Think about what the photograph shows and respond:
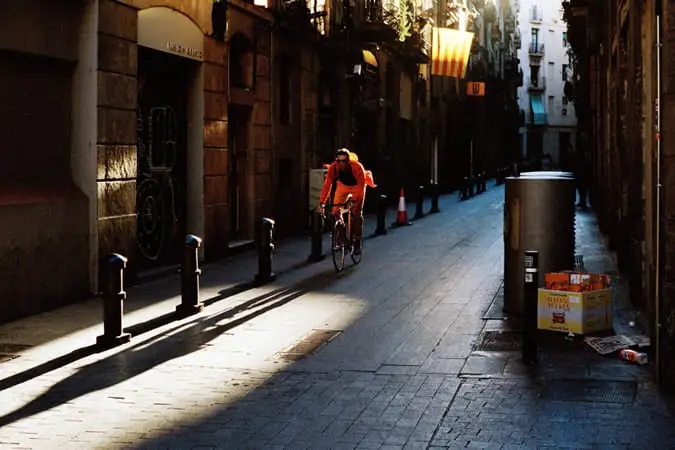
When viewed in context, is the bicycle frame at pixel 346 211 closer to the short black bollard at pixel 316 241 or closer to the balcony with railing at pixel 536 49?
the short black bollard at pixel 316 241

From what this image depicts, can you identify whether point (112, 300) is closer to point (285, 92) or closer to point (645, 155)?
point (645, 155)

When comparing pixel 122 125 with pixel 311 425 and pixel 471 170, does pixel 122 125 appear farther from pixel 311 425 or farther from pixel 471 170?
pixel 471 170

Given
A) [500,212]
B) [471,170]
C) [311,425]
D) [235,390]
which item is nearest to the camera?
[311,425]

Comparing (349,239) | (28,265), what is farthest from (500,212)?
(28,265)

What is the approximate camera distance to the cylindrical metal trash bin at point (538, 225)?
11.3m

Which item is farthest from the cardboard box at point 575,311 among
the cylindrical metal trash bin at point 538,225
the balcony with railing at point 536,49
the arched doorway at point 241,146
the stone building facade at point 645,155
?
the balcony with railing at point 536,49

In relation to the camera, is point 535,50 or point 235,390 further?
point 535,50

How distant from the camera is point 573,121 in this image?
3472 inches

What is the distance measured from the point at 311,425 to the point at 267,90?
14.1 meters

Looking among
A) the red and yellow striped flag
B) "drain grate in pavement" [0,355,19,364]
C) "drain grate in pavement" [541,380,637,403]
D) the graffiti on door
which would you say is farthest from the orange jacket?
the red and yellow striped flag

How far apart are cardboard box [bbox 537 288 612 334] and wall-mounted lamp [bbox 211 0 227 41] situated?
8874 mm

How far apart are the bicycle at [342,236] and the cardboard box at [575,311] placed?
589 centimetres

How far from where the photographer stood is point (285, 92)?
72.9 feet

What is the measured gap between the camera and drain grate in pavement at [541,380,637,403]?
7.50 m
